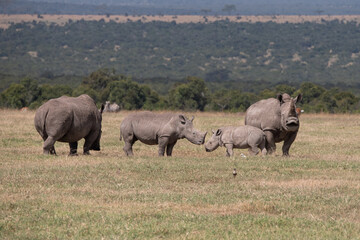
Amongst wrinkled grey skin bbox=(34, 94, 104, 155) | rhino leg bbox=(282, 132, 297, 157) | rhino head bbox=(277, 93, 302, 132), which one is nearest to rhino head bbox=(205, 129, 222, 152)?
rhino leg bbox=(282, 132, 297, 157)

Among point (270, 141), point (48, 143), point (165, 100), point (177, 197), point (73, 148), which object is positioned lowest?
point (165, 100)

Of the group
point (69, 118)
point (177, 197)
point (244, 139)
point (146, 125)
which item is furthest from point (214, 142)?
point (177, 197)

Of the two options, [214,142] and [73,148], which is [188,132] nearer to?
[214,142]

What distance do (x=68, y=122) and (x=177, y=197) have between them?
6.97 m

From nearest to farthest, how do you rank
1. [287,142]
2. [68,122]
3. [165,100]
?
[68,122] → [287,142] → [165,100]

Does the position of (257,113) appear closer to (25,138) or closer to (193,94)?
(25,138)

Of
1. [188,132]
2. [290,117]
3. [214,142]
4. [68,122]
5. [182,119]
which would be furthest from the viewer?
[214,142]

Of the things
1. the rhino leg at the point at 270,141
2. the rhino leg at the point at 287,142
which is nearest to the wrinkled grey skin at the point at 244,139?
the rhino leg at the point at 270,141

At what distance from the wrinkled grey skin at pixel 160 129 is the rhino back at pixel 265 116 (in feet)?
5.76

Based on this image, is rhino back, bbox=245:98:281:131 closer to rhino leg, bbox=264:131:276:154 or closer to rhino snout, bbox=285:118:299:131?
rhino leg, bbox=264:131:276:154

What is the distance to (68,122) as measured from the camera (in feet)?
63.5

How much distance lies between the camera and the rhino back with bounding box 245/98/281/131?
2041 cm

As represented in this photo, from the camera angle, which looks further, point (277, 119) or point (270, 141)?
Answer: point (270, 141)

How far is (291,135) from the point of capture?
2077cm
